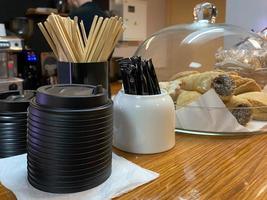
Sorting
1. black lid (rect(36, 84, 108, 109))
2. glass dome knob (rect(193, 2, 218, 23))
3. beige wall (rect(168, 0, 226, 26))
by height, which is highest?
beige wall (rect(168, 0, 226, 26))

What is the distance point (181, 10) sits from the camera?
4590 mm

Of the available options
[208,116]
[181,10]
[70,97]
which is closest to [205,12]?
[208,116]

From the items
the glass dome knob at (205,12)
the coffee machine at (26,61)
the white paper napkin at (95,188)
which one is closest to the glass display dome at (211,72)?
the glass dome knob at (205,12)

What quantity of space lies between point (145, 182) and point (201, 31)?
2.27 feet

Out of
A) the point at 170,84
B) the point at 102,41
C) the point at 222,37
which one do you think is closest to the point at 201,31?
Answer: the point at 222,37

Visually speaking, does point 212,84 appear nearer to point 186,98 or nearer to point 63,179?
point 186,98

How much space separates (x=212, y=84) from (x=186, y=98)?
0.08 meters

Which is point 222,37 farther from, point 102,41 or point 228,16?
point 228,16

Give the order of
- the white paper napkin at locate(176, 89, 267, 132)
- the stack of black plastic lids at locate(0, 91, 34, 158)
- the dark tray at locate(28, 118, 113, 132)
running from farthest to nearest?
the white paper napkin at locate(176, 89, 267, 132) < the stack of black plastic lids at locate(0, 91, 34, 158) < the dark tray at locate(28, 118, 113, 132)

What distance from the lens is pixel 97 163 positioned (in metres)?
0.44

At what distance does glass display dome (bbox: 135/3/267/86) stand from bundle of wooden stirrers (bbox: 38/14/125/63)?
393 mm

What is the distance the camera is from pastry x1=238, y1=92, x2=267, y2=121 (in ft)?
2.52

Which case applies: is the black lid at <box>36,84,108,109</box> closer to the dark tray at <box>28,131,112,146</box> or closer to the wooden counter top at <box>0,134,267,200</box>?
the dark tray at <box>28,131,112,146</box>

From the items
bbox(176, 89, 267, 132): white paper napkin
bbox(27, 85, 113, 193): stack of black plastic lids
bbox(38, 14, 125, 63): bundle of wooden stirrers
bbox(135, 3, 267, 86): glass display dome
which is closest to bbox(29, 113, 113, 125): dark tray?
bbox(27, 85, 113, 193): stack of black plastic lids
